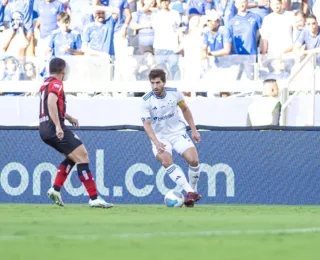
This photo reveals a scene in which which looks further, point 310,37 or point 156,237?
point 310,37

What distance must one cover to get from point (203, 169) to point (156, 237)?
7.27m

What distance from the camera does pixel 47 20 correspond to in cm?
1984

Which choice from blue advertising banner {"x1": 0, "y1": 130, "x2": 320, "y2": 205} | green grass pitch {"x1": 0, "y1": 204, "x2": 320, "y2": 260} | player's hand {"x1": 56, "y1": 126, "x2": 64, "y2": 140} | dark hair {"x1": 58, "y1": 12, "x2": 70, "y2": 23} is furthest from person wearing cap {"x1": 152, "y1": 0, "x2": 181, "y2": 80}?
green grass pitch {"x1": 0, "y1": 204, "x2": 320, "y2": 260}

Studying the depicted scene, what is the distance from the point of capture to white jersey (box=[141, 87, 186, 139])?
1231cm

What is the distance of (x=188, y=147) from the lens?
41.2 feet

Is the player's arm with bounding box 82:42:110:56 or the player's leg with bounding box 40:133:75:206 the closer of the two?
the player's leg with bounding box 40:133:75:206

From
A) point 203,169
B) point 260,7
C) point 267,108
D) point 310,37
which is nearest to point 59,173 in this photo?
point 203,169

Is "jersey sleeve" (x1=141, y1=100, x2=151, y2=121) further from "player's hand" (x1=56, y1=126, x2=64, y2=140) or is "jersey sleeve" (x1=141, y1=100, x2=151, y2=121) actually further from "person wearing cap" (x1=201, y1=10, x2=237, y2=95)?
"person wearing cap" (x1=201, y1=10, x2=237, y2=95)

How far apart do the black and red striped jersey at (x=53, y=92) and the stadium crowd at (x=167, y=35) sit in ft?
18.1

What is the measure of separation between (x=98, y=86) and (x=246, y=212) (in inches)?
301

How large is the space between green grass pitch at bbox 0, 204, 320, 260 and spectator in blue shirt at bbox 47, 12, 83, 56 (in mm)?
9048

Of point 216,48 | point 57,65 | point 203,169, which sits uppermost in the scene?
point 216,48

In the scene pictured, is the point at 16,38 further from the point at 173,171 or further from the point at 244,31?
the point at 173,171

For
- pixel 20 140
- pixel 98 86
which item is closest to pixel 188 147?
pixel 20 140
